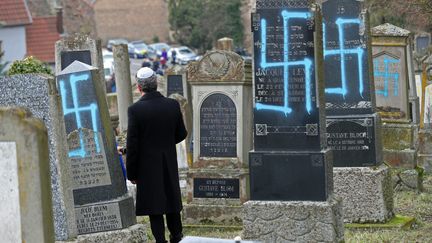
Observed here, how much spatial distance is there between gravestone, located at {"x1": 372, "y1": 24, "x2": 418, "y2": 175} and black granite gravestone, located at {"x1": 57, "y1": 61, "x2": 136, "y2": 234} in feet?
22.6

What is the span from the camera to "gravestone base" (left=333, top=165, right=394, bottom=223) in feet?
41.4

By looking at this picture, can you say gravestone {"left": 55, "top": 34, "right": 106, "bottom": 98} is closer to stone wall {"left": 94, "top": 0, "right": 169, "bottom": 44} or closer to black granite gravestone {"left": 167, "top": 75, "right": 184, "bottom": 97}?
black granite gravestone {"left": 167, "top": 75, "right": 184, "bottom": 97}

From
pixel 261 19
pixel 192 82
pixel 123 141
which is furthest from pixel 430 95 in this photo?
pixel 261 19

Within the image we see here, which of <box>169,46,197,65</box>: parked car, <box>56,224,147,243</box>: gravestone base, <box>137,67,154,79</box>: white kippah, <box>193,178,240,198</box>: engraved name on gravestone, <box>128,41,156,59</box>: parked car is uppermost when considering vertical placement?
<box>128,41,156,59</box>: parked car

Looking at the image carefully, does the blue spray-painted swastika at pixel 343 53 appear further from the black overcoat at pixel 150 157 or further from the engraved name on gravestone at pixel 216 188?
the black overcoat at pixel 150 157

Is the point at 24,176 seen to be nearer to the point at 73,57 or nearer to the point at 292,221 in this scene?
the point at 292,221

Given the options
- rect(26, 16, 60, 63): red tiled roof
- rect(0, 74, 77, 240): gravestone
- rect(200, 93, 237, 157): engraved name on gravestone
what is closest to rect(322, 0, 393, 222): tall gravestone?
rect(200, 93, 237, 157): engraved name on gravestone

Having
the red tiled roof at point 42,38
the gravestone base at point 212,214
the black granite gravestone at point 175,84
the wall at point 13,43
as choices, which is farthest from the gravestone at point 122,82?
the wall at point 13,43

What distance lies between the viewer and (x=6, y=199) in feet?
21.2

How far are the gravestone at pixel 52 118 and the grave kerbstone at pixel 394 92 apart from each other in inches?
305

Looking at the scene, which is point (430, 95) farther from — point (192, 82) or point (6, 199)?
point (6, 199)

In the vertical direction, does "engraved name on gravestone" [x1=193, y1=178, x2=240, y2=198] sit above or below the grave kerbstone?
below

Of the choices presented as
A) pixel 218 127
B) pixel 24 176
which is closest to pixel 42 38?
pixel 218 127

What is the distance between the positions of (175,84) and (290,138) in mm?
15525
